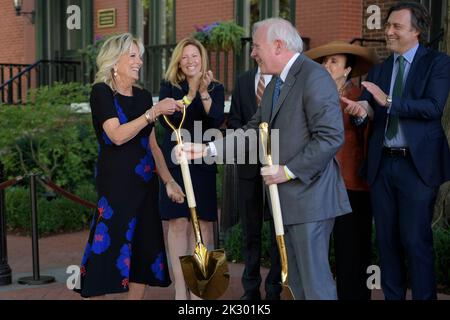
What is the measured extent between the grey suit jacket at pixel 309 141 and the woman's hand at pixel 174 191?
114 centimetres

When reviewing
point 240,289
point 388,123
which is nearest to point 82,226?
point 240,289

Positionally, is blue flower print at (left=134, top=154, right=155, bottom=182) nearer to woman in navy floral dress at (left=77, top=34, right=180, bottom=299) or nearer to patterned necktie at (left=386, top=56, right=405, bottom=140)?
woman in navy floral dress at (left=77, top=34, right=180, bottom=299)

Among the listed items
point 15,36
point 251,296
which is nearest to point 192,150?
point 251,296

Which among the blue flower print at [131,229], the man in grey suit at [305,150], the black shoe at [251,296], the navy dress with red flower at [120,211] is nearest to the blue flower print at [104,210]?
the navy dress with red flower at [120,211]

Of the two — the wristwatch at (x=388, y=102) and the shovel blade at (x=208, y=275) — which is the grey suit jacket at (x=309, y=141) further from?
the wristwatch at (x=388, y=102)

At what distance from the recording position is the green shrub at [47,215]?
9718mm

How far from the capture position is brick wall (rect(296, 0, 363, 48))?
1139cm

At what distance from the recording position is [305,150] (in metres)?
3.88

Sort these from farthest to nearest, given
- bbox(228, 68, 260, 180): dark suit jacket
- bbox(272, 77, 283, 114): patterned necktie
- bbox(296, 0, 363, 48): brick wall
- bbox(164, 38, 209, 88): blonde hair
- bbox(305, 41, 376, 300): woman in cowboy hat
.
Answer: bbox(296, 0, 363, 48): brick wall → bbox(228, 68, 260, 180): dark suit jacket → bbox(164, 38, 209, 88): blonde hair → bbox(305, 41, 376, 300): woman in cowboy hat → bbox(272, 77, 283, 114): patterned necktie

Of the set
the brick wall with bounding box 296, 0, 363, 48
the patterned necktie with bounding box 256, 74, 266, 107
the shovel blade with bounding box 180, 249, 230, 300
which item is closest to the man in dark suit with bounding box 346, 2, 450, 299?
the patterned necktie with bounding box 256, 74, 266, 107

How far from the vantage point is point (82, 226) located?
10.1 metres

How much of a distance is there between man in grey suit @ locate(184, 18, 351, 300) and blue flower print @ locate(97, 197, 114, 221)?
1.27 metres
